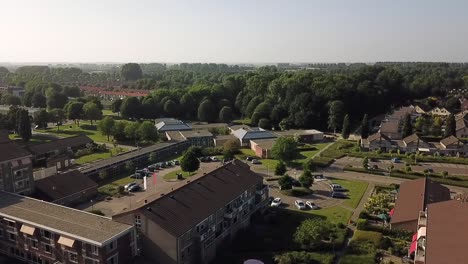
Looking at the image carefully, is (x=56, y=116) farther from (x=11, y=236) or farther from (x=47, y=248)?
(x=47, y=248)

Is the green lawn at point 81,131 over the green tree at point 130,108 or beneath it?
beneath

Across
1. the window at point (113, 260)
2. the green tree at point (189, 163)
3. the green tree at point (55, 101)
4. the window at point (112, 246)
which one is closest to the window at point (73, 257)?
the window at point (113, 260)

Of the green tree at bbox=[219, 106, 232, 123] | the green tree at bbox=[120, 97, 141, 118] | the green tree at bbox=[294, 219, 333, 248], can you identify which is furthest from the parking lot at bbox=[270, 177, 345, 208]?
the green tree at bbox=[120, 97, 141, 118]

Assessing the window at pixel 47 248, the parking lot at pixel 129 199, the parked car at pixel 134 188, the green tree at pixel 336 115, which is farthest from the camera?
the green tree at pixel 336 115

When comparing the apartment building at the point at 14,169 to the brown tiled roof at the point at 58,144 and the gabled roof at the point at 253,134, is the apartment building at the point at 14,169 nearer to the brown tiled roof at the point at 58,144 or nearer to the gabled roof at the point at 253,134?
the brown tiled roof at the point at 58,144

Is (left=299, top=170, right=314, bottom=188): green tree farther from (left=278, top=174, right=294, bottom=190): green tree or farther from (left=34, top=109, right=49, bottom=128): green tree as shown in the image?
(left=34, top=109, right=49, bottom=128): green tree

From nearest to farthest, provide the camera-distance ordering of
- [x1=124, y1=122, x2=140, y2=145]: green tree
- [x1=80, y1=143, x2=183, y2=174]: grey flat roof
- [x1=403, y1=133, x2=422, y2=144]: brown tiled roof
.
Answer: [x1=80, y1=143, x2=183, y2=174]: grey flat roof, [x1=403, y1=133, x2=422, y2=144]: brown tiled roof, [x1=124, y1=122, x2=140, y2=145]: green tree

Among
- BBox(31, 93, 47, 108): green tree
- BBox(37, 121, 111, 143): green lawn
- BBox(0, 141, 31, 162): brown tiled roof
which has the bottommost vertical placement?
BBox(37, 121, 111, 143): green lawn

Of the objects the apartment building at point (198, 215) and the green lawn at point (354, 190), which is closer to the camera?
the apartment building at point (198, 215)
